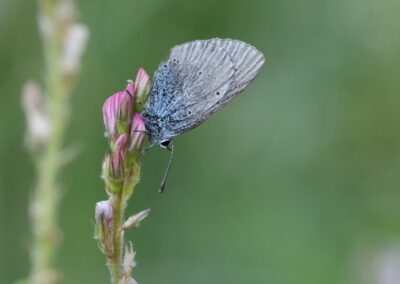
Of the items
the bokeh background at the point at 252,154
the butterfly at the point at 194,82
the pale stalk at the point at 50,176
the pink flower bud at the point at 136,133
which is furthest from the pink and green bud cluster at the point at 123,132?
the bokeh background at the point at 252,154

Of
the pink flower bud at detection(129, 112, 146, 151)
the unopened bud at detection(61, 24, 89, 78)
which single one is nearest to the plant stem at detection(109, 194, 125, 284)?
the pink flower bud at detection(129, 112, 146, 151)

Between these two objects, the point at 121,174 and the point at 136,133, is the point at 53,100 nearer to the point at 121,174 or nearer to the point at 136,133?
the point at 136,133

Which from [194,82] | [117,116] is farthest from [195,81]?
[117,116]

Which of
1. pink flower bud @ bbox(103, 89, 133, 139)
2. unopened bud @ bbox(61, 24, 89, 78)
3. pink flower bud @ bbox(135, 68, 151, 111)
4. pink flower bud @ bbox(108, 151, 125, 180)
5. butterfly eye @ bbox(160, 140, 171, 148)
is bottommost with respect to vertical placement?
pink flower bud @ bbox(108, 151, 125, 180)

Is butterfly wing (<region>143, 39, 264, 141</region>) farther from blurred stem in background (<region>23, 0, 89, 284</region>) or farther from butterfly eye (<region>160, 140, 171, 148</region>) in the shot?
blurred stem in background (<region>23, 0, 89, 284</region>)

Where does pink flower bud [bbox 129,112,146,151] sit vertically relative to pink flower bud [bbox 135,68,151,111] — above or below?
below

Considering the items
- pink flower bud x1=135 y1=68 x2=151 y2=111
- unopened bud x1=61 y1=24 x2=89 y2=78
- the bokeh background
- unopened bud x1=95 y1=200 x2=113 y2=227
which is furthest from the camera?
the bokeh background

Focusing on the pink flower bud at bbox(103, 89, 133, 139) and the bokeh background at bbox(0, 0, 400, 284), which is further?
the bokeh background at bbox(0, 0, 400, 284)

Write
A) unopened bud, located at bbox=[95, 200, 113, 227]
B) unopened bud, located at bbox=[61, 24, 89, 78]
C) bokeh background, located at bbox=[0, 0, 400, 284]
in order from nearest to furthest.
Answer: unopened bud, located at bbox=[95, 200, 113, 227] → unopened bud, located at bbox=[61, 24, 89, 78] → bokeh background, located at bbox=[0, 0, 400, 284]

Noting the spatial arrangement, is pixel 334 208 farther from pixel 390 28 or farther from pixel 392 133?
pixel 390 28
